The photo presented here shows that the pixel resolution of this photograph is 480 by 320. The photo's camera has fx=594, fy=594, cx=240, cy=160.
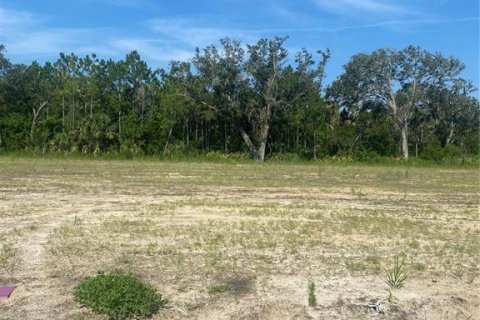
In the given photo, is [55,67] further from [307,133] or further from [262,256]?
[262,256]

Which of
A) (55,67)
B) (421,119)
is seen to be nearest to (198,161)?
(55,67)

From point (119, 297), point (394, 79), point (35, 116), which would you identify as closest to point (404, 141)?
point (394, 79)

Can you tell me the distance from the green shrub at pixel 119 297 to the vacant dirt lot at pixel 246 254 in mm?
106

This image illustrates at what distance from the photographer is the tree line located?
4716 centimetres

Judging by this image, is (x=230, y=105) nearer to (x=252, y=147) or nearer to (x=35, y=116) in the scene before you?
(x=252, y=147)

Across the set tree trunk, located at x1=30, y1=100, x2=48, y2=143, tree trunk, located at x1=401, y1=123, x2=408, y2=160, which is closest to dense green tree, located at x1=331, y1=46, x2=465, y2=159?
tree trunk, located at x1=401, y1=123, x2=408, y2=160

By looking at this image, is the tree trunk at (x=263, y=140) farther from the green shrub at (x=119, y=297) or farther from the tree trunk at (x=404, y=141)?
the green shrub at (x=119, y=297)

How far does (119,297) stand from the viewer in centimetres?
482

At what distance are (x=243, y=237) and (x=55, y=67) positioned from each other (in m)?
55.3

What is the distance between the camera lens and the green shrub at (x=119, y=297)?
188 inches

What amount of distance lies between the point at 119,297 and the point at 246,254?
238cm

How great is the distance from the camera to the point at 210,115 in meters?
47.8

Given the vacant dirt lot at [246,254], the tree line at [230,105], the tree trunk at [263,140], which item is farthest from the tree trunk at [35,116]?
the vacant dirt lot at [246,254]

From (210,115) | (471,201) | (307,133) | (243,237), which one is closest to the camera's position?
(243,237)
